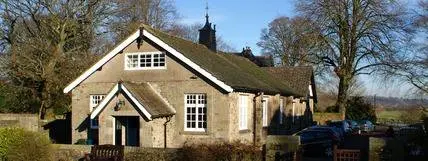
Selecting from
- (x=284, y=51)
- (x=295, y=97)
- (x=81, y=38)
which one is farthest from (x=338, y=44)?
(x=81, y=38)

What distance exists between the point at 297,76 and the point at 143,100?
2178cm

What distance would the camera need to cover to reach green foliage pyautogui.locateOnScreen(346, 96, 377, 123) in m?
64.0

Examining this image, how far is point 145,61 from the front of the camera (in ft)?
95.4

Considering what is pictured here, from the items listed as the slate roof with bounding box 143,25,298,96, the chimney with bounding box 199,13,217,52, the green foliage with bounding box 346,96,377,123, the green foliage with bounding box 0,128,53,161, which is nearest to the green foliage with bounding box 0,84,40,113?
the chimney with bounding box 199,13,217,52

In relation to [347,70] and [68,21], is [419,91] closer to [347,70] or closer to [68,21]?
[347,70]

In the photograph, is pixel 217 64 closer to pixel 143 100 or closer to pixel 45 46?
pixel 143 100

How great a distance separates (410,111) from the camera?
2098 inches

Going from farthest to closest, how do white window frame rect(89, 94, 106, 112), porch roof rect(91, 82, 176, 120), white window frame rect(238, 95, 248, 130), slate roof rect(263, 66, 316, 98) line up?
slate roof rect(263, 66, 316, 98), white window frame rect(89, 94, 106, 112), white window frame rect(238, 95, 248, 130), porch roof rect(91, 82, 176, 120)

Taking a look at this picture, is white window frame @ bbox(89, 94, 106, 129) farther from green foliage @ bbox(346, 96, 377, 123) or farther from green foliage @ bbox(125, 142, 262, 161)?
green foliage @ bbox(346, 96, 377, 123)

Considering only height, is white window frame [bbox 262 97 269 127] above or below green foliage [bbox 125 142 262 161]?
above

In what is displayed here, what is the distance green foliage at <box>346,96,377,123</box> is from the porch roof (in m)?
39.6

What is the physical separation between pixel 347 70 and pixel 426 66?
7069 millimetres

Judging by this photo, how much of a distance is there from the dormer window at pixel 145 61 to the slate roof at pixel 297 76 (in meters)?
17.7

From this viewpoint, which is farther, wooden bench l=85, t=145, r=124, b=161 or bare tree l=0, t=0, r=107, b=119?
bare tree l=0, t=0, r=107, b=119
